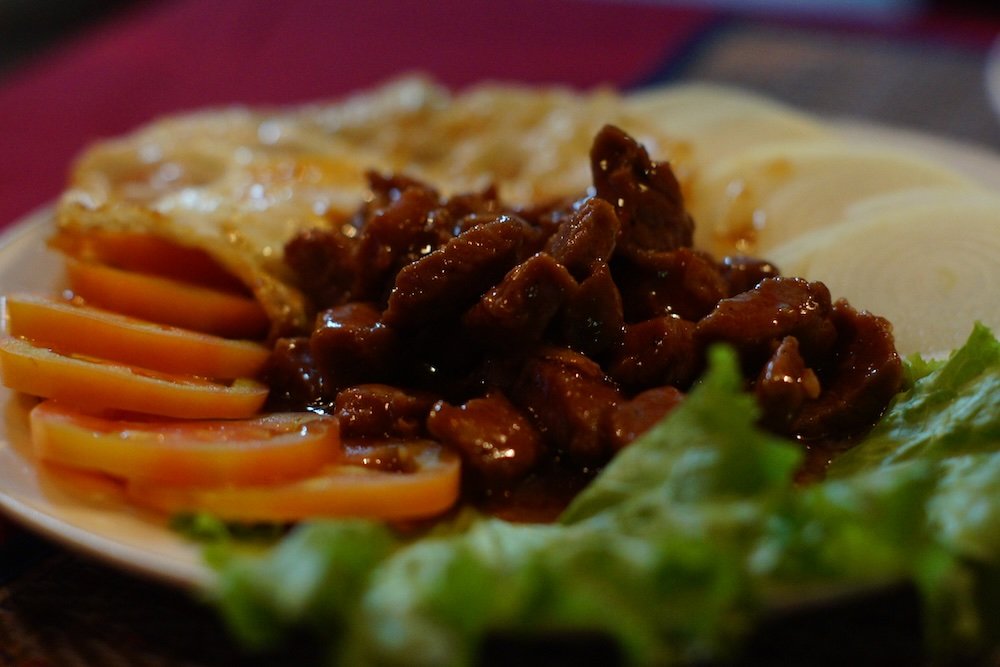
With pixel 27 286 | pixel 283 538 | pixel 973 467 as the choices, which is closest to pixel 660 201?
pixel 973 467

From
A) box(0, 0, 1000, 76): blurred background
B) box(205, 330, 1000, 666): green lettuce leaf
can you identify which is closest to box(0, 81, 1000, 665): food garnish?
box(205, 330, 1000, 666): green lettuce leaf

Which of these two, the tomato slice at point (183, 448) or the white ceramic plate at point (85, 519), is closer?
the white ceramic plate at point (85, 519)

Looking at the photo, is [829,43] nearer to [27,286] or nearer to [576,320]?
[576,320]

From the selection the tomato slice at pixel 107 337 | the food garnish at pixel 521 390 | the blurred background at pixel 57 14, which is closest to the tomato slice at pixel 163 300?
the food garnish at pixel 521 390

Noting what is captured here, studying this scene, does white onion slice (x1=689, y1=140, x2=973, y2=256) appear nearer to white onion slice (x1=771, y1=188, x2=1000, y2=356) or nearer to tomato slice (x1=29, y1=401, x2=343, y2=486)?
white onion slice (x1=771, y1=188, x2=1000, y2=356)

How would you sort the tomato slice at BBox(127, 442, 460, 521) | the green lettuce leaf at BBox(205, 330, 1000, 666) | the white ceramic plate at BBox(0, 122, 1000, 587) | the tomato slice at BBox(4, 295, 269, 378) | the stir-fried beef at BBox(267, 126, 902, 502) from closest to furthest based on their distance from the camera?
the green lettuce leaf at BBox(205, 330, 1000, 666), the white ceramic plate at BBox(0, 122, 1000, 587), the tomato slice at BBox(127, 442, 460, 521), the stir-fried beef at BBox(267, 126, 902, 502), the tomato slice at BBox(4, 295, 269, 378)

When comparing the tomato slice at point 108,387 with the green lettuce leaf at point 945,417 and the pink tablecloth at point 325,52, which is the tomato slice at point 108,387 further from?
the pink tablecloth at point 325,52

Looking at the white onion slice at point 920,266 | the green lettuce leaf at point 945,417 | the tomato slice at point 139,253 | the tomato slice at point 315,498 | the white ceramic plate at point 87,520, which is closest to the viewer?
the white ceramic plate at point 87,520
